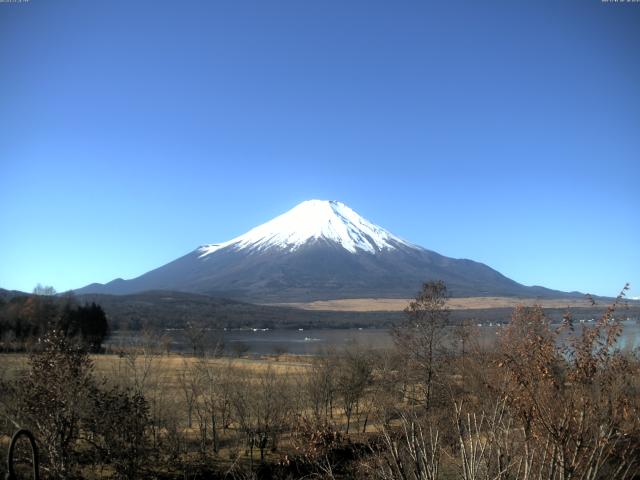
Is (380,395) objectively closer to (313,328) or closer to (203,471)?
(203,471)

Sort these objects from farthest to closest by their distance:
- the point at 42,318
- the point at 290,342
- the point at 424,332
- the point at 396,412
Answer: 1. the point at 290,342
2. the point at 42,318
3. the point at 424,332
4. the point at 396,412

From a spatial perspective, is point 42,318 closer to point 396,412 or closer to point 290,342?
point 290,342

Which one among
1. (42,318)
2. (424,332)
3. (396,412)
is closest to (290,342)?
(42,318)

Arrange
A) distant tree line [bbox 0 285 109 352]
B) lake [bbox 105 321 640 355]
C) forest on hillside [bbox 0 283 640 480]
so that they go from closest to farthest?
forest on hillside [bbox 0 283 640 480], lake [bbox 105 321 640 355], distant tree line [bbox 0 285 109 352]

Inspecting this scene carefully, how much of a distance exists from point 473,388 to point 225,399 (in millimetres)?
9971

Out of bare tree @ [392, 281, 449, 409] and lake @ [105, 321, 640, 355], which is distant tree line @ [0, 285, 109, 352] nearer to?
lake @ [105, 321, 640, 355]

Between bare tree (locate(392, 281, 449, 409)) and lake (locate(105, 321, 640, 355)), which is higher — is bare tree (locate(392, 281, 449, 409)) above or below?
above

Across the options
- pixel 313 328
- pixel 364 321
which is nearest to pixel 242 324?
pixel 313 328

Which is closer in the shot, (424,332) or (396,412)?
(396,412)

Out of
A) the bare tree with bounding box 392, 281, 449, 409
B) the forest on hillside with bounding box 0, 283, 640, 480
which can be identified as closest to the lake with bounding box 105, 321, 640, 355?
the forest on hillside with bounding box 0, 283, 640, 480

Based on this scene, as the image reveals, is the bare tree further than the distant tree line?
No

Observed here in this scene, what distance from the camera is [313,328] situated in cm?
16075

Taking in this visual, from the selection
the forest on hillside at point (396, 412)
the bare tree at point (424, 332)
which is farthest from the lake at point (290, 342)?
the bare tree at point (424, 332)

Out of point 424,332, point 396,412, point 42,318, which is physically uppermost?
point 424,332
